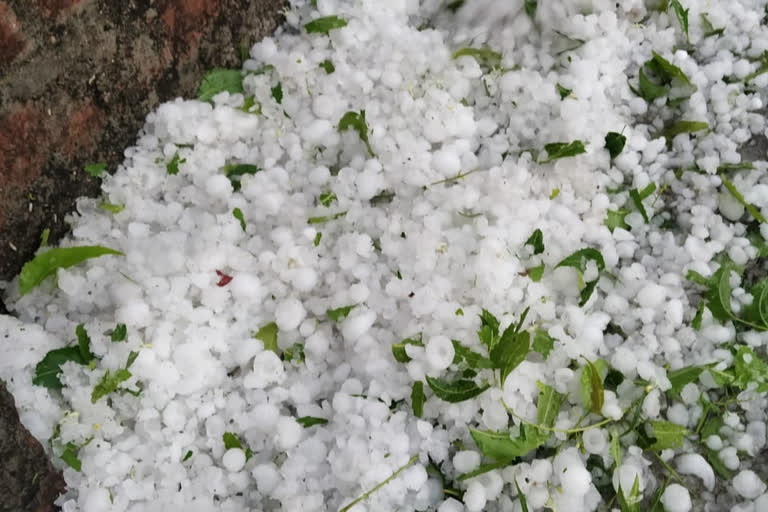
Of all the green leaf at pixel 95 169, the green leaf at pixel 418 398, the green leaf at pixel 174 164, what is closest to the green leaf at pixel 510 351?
the green leaf at pixel 418 398

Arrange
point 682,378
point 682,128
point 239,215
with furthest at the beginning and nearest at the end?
point 682,128, point 239,215, point 682,378

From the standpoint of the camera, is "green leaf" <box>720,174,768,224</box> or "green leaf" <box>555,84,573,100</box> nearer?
"green leaf" <box>720,174,768,224</box>

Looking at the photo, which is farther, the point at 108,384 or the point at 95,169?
the point at 95,169

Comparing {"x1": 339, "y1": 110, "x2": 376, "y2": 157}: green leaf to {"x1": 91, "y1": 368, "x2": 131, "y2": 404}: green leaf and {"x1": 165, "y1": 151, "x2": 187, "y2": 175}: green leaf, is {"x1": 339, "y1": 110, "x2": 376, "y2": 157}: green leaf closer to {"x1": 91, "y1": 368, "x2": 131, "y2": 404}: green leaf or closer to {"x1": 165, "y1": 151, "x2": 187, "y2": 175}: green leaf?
{"x1": 165, "y1": 151, "x2": 187, "y2": 175}: green leaf

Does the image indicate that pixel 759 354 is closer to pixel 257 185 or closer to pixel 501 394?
pixel 501 394

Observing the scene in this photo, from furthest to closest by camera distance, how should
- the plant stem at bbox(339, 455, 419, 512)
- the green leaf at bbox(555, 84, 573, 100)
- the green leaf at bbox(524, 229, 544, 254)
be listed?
the green leaf at bbox(555, 84, 573, 100) → the green leaf at bbox(524, 229, 544, 254) → the plant stem at bbox(339, 455, 419, 512)

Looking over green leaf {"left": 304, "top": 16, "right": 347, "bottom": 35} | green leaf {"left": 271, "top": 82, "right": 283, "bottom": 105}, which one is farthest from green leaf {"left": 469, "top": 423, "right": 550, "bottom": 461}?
green leaf {"left": 304, "top": 16, "right": 347, "bottom": 35}

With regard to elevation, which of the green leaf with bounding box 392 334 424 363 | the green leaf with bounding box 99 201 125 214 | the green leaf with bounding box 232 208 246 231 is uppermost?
the green leaf with bounding box 99 201 125 214

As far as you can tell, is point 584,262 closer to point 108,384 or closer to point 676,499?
point 676,499

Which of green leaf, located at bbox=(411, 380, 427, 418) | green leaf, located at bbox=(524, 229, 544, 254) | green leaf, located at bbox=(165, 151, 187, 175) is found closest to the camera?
green leaf, located at bbox=(411, 380, 427, 418)

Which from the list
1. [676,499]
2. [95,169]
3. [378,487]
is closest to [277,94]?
[95,169]
